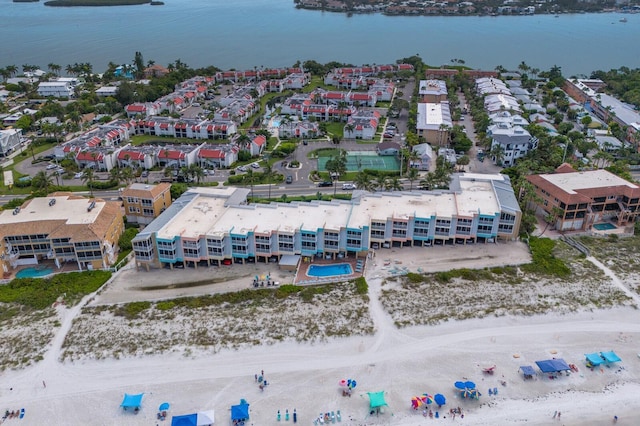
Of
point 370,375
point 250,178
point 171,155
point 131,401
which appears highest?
point 171,155

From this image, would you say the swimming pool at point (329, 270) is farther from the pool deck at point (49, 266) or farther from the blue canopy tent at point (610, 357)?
the pool deck at point (49, 266)

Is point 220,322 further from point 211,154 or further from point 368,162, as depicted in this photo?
point 368,162

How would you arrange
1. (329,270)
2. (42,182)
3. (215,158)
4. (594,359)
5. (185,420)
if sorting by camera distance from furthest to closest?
1. (215,158)
2. (42,182)
3. (329,270)
4. (594,359)
5. (185,420)

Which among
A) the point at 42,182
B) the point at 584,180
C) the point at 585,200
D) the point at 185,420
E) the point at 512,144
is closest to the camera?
the point at 185,420

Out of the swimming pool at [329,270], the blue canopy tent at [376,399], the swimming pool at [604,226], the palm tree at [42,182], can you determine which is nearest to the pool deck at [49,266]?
the palm tree at [42,182]

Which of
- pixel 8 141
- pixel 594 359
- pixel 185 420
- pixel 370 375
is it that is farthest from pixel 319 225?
pixel 8 141

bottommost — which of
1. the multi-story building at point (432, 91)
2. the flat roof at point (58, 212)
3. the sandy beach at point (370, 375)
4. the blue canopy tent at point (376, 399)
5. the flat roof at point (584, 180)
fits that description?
the sandy beach at point (370, 375)
